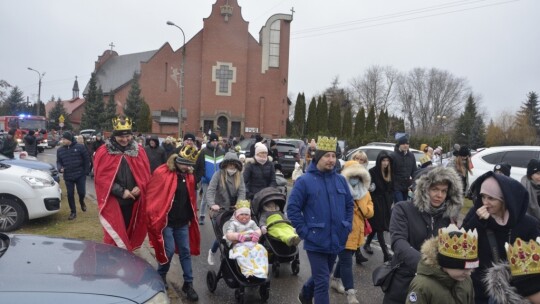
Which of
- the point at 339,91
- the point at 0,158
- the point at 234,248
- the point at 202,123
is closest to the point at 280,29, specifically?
the point at 202,123

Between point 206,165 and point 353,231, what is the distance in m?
5.13

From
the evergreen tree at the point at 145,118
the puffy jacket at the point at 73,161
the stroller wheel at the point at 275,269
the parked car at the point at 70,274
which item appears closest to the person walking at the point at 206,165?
the puffy jacket at the point at 73,161

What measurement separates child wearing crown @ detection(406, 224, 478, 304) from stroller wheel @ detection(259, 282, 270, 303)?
278 cm

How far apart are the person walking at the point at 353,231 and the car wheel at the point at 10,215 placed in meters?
6.32

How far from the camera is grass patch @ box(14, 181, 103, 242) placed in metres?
8.17

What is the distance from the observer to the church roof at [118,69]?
76.4 meters

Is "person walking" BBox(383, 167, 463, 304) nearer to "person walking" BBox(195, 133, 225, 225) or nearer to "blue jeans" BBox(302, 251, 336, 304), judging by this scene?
"blue jeans" BBox(302, 251, 336, 304)

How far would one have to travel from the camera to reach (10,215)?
838 cm

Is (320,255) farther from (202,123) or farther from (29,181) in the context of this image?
(202,123)

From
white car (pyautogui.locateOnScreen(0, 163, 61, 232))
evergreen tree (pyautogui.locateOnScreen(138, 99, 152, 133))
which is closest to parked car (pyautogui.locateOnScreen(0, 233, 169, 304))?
white car (pyautogui.locateOnScreen(0, 163, 61, 232))

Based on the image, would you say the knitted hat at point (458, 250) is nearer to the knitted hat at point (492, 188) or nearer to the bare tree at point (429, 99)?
the knitted hat at point (492, 188)

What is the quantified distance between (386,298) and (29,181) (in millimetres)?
7736

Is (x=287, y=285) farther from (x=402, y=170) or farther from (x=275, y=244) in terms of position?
(x=402, y=170)

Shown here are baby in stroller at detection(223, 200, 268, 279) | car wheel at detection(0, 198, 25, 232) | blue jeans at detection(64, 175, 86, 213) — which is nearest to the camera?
baby in stroller at detection(223, 200, 268, 279)
